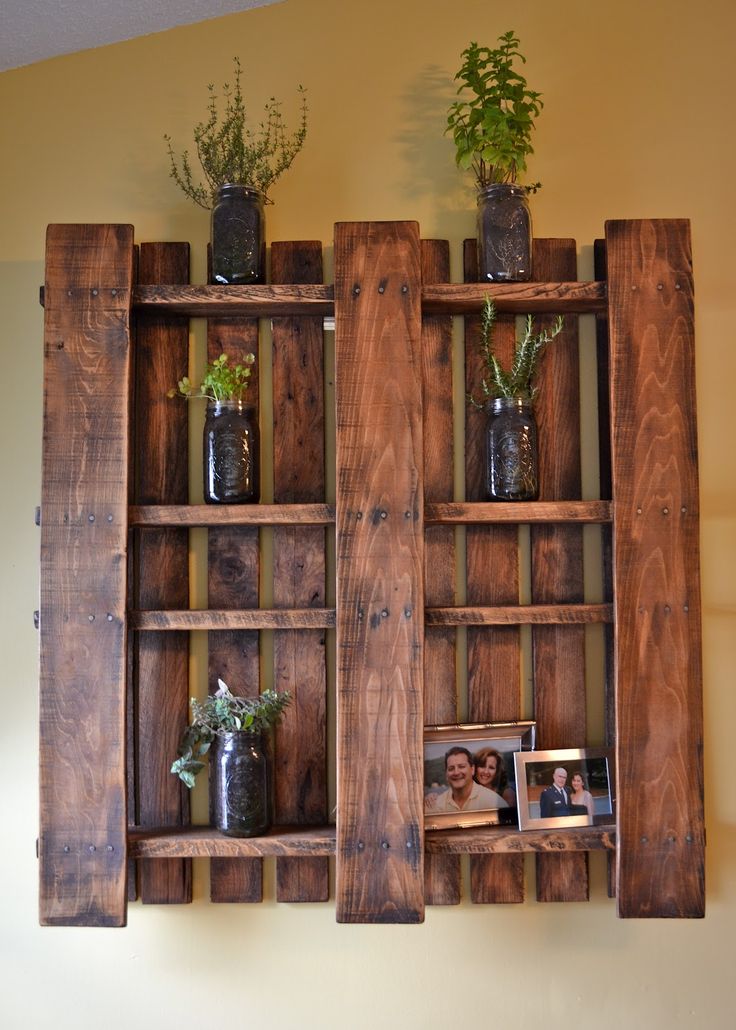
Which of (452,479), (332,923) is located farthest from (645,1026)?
(452,479)

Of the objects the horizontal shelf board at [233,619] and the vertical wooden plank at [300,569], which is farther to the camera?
the vertical wooden plank at [300,569]

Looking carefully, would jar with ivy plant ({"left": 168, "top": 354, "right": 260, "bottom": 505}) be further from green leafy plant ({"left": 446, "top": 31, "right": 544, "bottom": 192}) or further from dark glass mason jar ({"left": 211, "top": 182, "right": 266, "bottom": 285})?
green leafy plant ({"left": 446, "top": 31, "right": 544, "bottom": 192})

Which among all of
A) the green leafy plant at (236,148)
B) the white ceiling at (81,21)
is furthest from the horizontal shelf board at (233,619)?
the white ceiling at (81,21)

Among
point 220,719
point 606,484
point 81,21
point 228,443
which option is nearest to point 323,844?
point 220,719

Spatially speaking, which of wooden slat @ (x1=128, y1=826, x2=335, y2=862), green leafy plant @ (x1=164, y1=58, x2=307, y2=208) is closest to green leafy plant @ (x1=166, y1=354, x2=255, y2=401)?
green leafy plant @ (x1=164, y1=58, x2=307, y2=208)

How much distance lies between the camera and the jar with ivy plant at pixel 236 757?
5.61ft

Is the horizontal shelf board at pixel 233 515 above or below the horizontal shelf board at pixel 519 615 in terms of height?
above

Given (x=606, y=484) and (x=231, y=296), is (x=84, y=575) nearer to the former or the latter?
(x=231, y=296)

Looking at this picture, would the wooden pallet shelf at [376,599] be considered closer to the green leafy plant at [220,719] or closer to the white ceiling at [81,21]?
the green leafy plant at [220,719]

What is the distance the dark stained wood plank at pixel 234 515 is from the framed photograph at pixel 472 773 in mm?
461

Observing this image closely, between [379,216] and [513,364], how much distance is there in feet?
1.32

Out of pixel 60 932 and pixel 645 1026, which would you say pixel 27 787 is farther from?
pixel 645 1026

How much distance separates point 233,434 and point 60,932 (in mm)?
1034

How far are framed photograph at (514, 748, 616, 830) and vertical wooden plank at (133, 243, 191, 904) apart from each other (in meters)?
0.65
